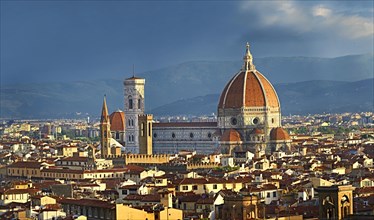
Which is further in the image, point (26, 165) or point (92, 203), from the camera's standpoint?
point (26, 165)

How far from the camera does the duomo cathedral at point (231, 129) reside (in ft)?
389

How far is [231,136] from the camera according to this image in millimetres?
118062

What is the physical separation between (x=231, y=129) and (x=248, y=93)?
4004mm

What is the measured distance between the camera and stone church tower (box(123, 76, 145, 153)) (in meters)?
134

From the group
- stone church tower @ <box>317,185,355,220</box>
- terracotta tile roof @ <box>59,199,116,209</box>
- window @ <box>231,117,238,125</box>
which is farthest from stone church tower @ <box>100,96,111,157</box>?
stone church tower @ <box>317,185,355,220</box>

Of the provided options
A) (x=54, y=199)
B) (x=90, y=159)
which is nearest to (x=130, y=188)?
(x=54, y=199)

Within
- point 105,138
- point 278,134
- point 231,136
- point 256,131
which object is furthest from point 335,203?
point 256,131

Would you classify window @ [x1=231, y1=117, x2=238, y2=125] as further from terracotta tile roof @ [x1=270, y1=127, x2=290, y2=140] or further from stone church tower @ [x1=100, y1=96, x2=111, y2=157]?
stone church tower @ [x1=100, y1=96, x2=111, y2=157]

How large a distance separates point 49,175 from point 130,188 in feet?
91.0

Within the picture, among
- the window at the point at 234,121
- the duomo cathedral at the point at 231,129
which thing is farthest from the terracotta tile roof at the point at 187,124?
the window at the point at 234,121

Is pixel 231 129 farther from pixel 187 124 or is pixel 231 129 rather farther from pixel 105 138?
pixel 105 138

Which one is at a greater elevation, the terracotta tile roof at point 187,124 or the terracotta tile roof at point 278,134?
the terracotta tile roof at point 187,124

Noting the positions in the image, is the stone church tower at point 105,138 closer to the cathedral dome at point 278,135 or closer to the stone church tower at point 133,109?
the stone church tower at point 133,109

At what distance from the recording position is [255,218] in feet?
144
